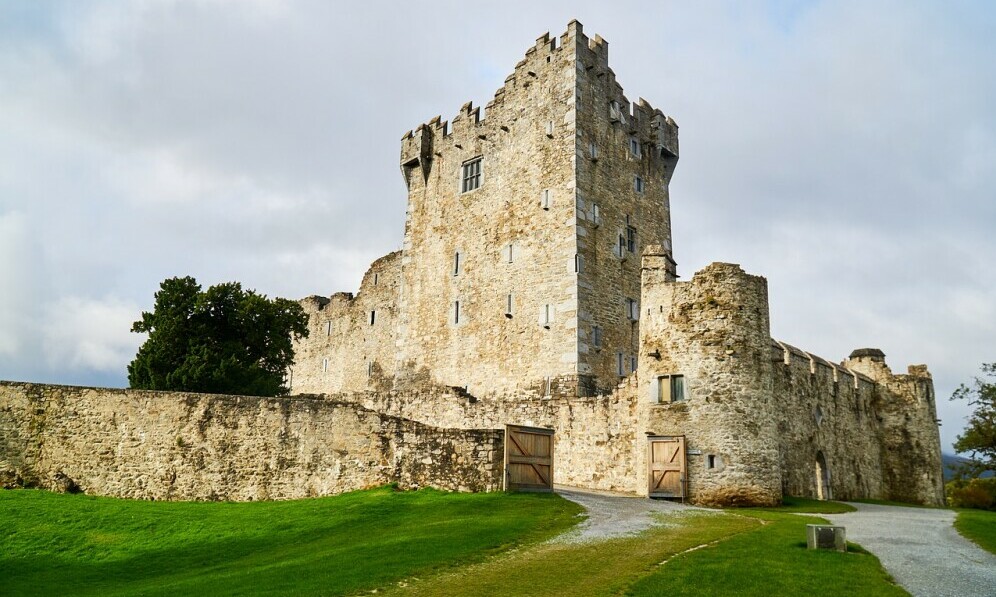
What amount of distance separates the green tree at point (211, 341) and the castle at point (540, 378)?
5.48 meters

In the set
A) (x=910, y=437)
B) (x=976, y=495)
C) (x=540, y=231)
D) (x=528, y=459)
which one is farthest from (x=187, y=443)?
(x=976, y=495)

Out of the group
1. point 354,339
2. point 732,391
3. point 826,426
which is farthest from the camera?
point 354,339

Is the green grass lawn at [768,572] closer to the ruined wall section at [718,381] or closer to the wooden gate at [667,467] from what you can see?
the ruined wall section at [718,381]

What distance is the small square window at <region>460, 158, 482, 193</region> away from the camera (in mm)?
42500

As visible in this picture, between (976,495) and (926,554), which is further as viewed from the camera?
(976,495)

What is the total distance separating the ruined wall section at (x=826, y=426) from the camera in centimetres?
2994

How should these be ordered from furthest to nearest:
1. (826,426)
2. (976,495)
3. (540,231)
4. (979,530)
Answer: (976,495), (540,231), (826,426), (979,530)

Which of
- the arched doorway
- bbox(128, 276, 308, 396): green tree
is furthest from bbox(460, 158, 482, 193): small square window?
the arched doorway

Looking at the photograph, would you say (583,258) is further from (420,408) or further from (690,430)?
(690,430)

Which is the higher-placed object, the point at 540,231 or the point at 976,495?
the point at 540,231

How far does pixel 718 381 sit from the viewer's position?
2586cm

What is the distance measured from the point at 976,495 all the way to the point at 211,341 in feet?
130

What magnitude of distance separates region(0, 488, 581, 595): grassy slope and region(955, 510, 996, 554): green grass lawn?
8.66 metres

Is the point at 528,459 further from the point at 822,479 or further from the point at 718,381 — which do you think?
the point at 822,479
